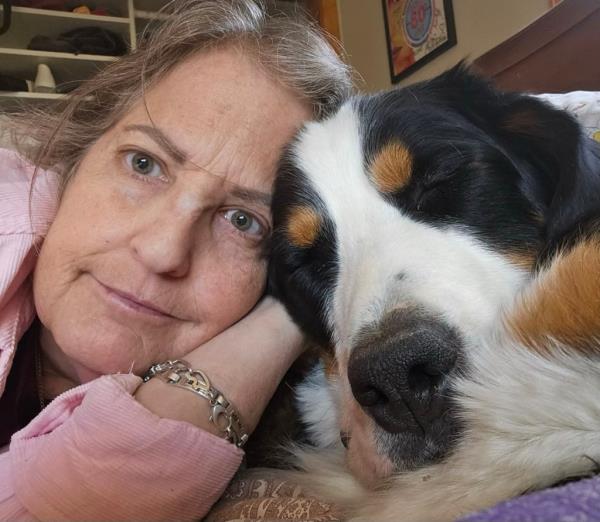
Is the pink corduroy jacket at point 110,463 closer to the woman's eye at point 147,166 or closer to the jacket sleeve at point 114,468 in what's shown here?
the jacket sleeve at point 114,468

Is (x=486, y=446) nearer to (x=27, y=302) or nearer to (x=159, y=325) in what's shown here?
(x=159, y=325)

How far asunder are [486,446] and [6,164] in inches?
47.5

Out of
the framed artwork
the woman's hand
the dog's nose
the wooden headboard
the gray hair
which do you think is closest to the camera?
the dog's nose

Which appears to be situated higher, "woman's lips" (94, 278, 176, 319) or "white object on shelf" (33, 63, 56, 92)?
"white object on shelf" (33, 63, 56, 92)

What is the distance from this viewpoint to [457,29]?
3.06 metres

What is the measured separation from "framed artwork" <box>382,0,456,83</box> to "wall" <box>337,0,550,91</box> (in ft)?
0.15

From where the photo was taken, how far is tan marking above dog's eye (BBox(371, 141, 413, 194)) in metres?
1.10

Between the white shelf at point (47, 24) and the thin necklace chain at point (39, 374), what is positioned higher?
the white shelf at point (47, 24)

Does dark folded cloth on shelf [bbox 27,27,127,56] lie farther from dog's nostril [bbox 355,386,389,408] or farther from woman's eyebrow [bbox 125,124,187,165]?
dog's nostril [bbox 355,386,389,408]

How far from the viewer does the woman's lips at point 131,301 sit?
111cm

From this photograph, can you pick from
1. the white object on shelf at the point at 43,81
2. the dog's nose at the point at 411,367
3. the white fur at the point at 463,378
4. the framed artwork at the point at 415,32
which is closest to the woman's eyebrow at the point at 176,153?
the white fur at the point at 463,378

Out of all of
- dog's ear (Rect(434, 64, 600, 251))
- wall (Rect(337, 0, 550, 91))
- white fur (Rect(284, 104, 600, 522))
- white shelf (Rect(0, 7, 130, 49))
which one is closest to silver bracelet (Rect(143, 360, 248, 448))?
white fur (Rect(284, 104, 600, 522))

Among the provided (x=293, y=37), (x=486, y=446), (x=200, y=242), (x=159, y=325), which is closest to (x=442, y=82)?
(x=293, y=37)

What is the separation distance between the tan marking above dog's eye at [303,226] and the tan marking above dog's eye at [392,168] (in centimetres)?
13
